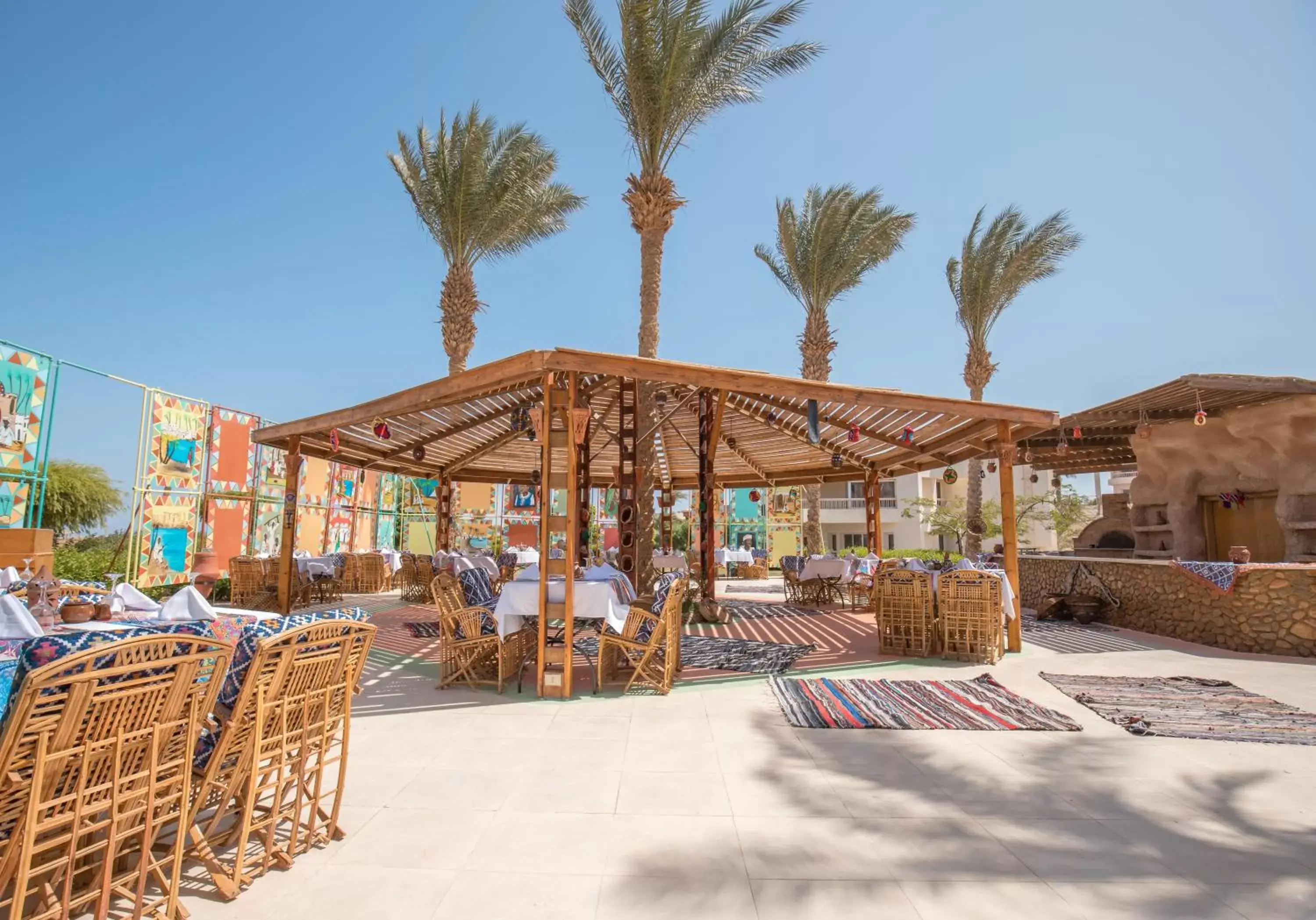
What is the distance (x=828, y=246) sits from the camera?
14516 millimetres

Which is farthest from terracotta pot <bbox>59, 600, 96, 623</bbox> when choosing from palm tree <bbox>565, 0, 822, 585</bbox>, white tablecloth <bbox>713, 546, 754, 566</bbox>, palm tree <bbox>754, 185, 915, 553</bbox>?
white tablecloth <bbox>713, 546, 754, 566</bbox>

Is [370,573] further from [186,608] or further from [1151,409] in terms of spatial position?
[1151,409]

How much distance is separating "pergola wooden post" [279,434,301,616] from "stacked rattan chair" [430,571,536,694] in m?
4.76

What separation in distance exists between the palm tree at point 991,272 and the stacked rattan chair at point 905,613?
25.5 ft

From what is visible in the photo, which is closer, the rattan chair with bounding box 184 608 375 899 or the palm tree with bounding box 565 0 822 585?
the rattan chair with bounding box 184 608 375 899

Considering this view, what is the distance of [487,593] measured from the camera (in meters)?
6.86

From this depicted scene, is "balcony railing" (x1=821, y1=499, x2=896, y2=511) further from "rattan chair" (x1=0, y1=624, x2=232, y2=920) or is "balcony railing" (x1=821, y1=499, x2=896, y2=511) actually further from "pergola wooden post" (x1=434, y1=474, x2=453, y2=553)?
"rattan chair" (x1=0, y1=624, x2=232, y2=920)

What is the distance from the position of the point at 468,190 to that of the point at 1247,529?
16014mm

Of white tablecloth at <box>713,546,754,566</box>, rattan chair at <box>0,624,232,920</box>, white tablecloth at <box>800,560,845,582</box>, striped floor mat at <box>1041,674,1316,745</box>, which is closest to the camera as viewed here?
rattan chair at <box>0,624,232,920</box>

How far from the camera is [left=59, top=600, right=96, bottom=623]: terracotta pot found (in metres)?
3.41

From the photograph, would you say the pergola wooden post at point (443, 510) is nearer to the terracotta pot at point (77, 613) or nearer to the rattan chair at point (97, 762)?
the terracotta pot at point (77, 613)

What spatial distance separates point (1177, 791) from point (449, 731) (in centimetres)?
430

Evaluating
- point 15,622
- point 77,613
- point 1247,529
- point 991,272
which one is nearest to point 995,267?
point 991,272

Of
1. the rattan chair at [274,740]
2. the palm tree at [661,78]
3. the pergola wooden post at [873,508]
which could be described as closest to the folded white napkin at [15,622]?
the rattan chair at [274,740]
